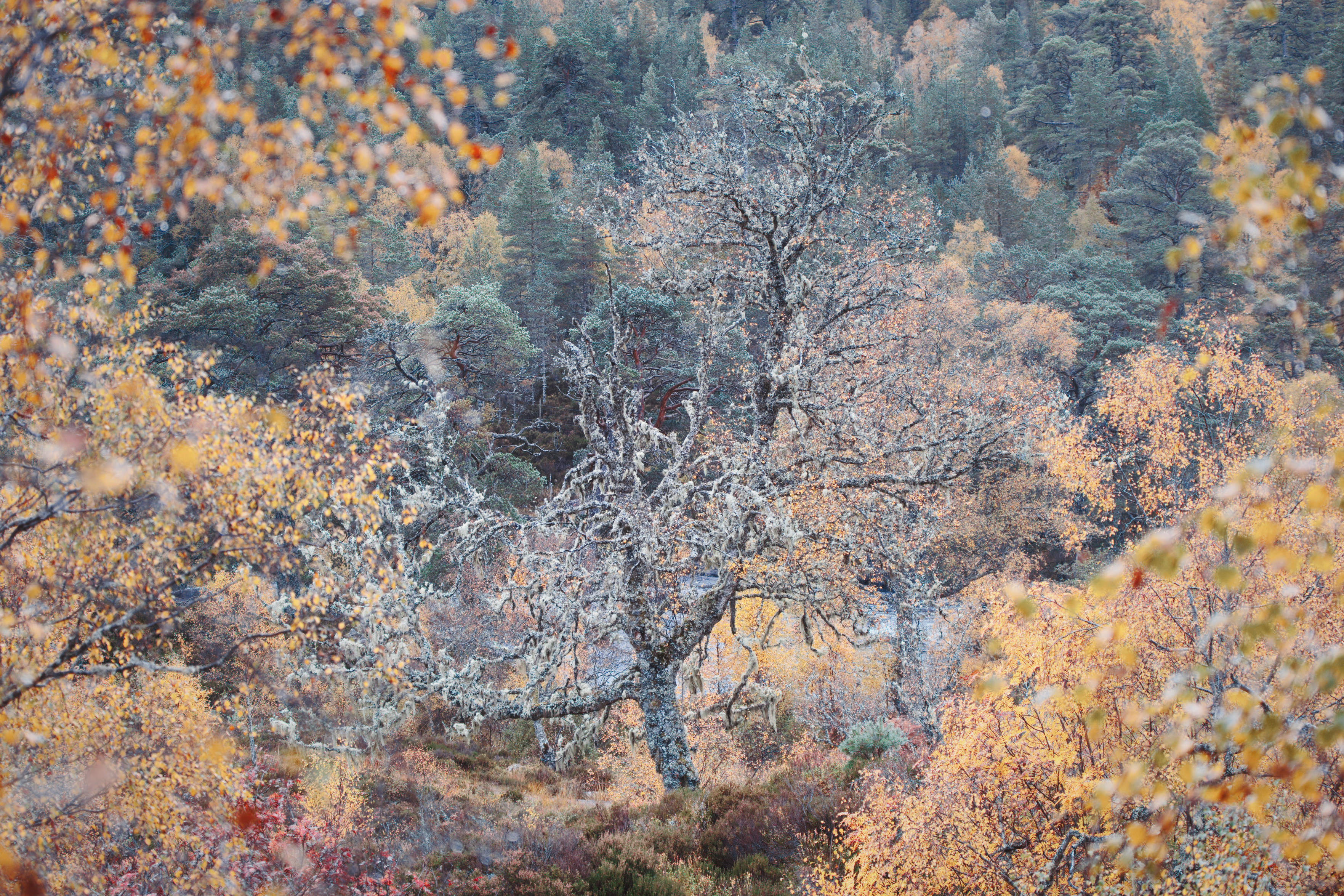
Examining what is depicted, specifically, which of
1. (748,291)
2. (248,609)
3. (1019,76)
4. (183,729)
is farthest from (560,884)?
(1019,76)

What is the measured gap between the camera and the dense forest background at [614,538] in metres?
4.00

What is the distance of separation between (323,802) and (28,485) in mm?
10280

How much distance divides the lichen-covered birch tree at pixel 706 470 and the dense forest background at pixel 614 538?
0.12 m

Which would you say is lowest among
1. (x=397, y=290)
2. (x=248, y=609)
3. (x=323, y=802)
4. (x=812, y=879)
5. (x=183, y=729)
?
(x=812, y=879)

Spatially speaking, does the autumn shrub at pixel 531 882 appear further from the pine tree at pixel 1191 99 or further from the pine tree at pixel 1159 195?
the pine tree at pixel 1191 99

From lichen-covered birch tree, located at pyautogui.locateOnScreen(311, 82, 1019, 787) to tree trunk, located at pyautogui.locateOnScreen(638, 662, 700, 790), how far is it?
1.1 inches

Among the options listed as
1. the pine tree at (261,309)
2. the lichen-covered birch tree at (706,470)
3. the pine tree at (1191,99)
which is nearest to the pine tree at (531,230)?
the pine tree at (261,309)

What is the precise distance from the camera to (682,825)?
10984 mm

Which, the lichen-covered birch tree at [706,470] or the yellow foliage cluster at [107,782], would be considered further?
the lichen-covered birch tree at [706,470]

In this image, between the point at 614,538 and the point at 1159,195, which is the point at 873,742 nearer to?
the point at 614,538

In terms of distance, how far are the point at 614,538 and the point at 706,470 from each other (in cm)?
246

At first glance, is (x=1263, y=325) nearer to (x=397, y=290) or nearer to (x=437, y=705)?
(x=437, y=705)

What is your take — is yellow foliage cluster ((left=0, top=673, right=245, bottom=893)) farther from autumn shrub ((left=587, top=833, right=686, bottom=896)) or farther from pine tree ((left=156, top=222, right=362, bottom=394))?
pine tree ((left=156, top=222, right=362, bottom=394))

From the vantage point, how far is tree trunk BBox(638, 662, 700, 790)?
40.5 ft
